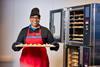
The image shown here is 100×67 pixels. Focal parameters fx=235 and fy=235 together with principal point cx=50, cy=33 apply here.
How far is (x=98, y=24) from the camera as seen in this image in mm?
2756

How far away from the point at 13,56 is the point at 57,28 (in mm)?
931

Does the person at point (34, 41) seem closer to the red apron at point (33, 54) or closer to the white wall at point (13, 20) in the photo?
the red apron at point (33, 54)

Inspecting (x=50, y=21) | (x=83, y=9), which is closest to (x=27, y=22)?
(x=50, y=21)

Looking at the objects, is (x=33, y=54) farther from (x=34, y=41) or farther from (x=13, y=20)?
(x=13, y=20)

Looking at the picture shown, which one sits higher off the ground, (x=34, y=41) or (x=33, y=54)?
(x=34, y=41)

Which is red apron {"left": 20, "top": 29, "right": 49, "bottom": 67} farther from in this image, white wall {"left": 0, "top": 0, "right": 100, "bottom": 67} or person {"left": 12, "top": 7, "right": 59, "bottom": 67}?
white wall {"left": 0, "top": 0, "right": 100, "bottom": 67}

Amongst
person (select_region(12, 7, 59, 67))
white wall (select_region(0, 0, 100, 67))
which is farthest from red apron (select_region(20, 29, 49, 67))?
white wall (select_region(0, 0, 100, 67))

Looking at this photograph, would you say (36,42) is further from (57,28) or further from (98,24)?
(57,28)

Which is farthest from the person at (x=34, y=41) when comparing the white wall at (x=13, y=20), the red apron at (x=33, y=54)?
the white wall at (x=13, y=20)

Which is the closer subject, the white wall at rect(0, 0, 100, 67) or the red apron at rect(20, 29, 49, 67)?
the red apron at rect(20, 29, 49, 67)

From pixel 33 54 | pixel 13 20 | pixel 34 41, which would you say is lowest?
pixel 33 54

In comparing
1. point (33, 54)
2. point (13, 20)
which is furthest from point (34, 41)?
point (13, 20)

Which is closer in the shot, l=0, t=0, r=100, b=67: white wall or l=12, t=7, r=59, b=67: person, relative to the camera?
l=12, t=7, r=59, b=67: person

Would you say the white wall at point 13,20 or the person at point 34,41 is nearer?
the person at point 34,41
